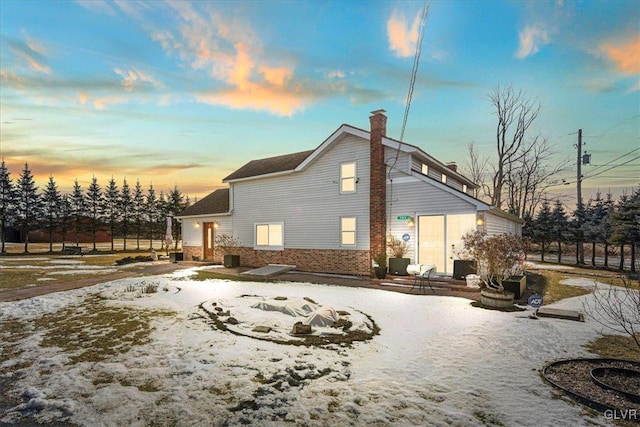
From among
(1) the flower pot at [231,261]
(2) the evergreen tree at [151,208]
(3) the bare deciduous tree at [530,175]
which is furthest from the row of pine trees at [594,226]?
(2) the evergreen tree at [151,208]

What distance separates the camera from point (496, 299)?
8359 millimetres

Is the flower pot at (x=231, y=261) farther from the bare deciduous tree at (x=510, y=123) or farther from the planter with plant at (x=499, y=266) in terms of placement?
the bare deciduous tree at (x=510, y=123)

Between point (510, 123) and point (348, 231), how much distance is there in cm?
2297

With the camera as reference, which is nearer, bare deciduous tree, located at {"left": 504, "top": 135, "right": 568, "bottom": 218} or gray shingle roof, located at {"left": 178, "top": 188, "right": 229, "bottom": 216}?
gray shingle roof, located at {"left": 178, "top": 188, "right": 229, "bottom": 216}

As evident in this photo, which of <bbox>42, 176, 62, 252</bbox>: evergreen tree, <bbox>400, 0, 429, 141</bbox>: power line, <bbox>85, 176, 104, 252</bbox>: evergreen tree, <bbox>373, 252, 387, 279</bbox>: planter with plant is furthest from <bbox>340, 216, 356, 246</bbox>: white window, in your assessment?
<bbox>42, 176, 62, 252</bbox>: evergreen tree

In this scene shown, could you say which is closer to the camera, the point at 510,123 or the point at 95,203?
the point at 510,123

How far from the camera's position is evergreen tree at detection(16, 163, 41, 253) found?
3475 centimetres

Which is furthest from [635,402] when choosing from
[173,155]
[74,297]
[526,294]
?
[173,155]

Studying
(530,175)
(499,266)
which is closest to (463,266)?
(499,266)

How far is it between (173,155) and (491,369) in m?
22.0

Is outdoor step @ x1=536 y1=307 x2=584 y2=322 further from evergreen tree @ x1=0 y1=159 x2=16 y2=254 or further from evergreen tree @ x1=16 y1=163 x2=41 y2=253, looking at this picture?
evergreen tree @ x1=0 y1=159 x2=16 y2=254

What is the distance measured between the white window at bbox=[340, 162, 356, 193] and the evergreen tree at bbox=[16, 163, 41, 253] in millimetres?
40005

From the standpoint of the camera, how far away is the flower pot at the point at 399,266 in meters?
12.9

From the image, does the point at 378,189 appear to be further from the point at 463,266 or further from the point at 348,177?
the point at 463,266
